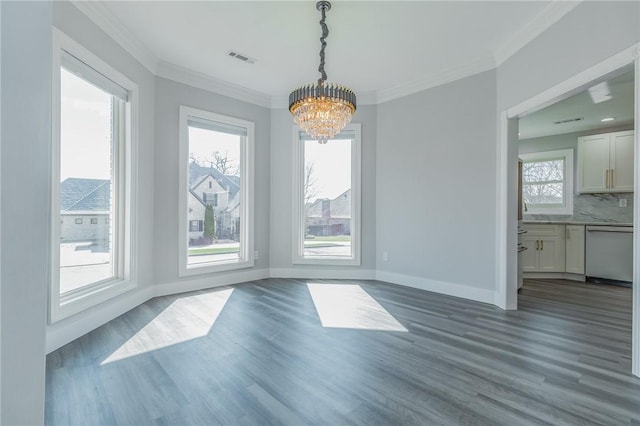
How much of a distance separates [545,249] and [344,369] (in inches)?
185

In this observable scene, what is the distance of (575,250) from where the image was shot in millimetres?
4914

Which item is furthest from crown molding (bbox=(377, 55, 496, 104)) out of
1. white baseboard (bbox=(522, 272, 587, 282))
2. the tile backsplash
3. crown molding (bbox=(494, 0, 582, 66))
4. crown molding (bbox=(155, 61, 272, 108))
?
the tile backsplash

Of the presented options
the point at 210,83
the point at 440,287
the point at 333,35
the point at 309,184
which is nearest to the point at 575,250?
the point at 440,287

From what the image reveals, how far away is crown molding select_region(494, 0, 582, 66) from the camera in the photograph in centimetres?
251

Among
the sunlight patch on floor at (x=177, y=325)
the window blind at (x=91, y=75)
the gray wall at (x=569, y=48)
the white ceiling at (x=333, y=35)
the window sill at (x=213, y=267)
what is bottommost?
the sunlight patch on floor at (x=177, y=325)

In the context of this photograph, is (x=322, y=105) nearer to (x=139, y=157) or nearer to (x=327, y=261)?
(x=139, y=157)

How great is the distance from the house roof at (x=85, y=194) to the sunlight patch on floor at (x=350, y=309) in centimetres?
239

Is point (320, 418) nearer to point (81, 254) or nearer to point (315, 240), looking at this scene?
point (81, 254)

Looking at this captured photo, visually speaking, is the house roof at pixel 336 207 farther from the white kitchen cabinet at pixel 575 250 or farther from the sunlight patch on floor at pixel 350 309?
the white kitchen cabinet at pixel 575 250

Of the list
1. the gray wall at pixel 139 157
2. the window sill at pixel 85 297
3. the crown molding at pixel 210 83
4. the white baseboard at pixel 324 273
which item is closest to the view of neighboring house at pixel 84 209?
the gray wall at pixel 139 157

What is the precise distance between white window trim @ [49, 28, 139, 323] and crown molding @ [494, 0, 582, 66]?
3.92 m

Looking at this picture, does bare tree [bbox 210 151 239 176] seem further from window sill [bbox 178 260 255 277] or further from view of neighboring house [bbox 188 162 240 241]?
window sill [bbox 178 260 255 277]

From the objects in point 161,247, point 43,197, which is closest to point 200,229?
point 161,247

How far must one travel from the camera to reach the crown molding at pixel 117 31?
2.51m
